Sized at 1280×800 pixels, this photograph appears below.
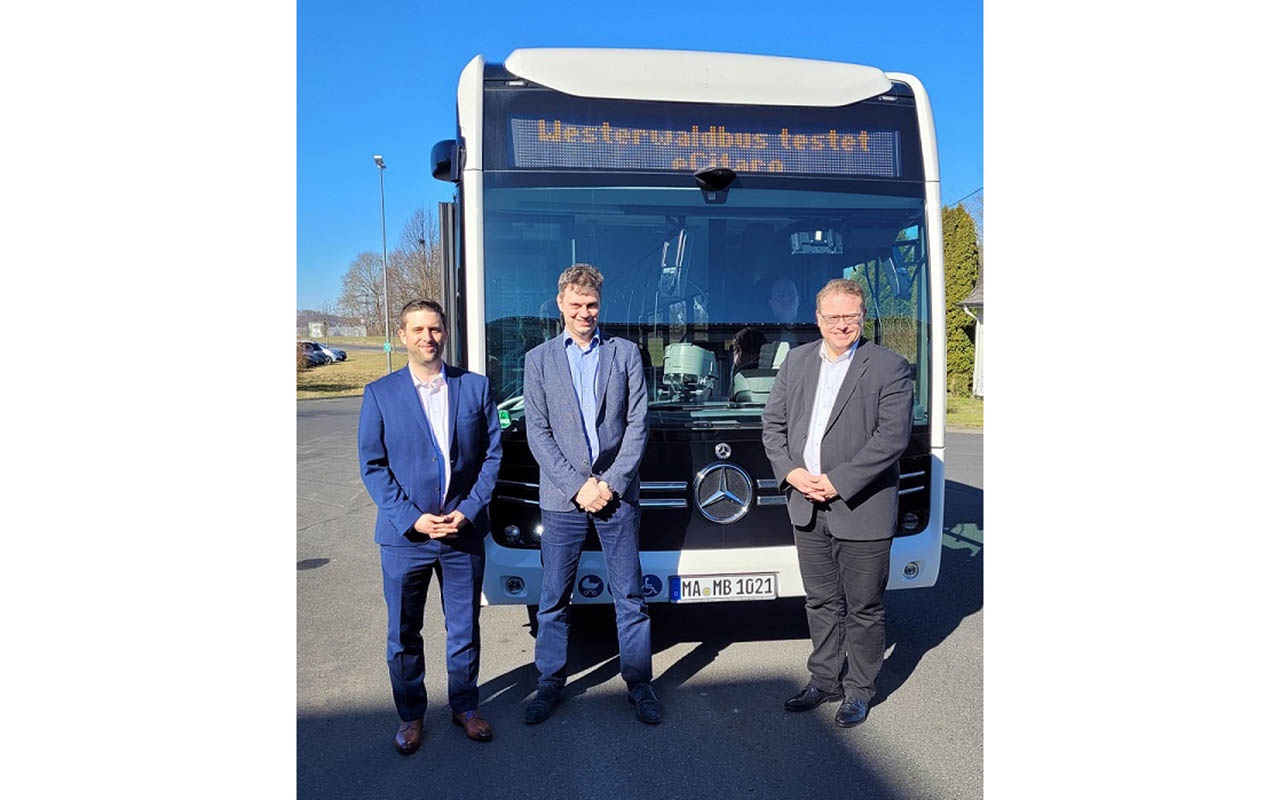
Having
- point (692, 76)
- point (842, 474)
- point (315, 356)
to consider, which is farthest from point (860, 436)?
point (315, 356)

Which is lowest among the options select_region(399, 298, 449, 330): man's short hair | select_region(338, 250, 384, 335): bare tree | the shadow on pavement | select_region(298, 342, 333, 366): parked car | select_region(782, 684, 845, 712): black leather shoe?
the shadow on pavement

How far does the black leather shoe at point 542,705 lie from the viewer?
3.91 metres

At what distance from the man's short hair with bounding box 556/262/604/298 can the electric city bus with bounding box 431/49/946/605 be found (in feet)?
1.49

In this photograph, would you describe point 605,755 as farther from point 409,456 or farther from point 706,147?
point 706,147

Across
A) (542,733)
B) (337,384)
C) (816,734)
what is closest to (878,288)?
(816,734)

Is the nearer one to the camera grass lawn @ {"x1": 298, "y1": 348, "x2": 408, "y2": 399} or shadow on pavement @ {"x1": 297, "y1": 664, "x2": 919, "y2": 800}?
shadow on pavement @ {"x1": 297, "y1": 664, "x2": 919, "y2": 800}

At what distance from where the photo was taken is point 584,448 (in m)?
3.87

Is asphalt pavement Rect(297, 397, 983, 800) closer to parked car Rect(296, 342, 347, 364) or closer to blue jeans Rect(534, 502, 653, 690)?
blue jeans Rect(534, 502, 653, 690)

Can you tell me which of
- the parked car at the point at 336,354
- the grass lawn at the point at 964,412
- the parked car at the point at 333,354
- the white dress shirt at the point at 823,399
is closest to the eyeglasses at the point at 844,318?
the white dress shirt at the point at 823,399

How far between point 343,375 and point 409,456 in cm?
4026

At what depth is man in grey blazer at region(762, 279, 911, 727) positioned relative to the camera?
12.6ft

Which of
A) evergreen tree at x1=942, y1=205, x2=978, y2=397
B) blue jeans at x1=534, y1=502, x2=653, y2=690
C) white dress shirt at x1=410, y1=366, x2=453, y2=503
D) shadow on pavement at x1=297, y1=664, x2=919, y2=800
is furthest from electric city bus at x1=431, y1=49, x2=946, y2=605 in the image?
evergreen tree at x1=942, y1=205, x2=978, y2=397

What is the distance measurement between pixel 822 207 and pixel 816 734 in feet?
8.38

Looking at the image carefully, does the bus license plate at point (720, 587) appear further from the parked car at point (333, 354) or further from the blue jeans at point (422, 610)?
the parked car at point (333, 354)
